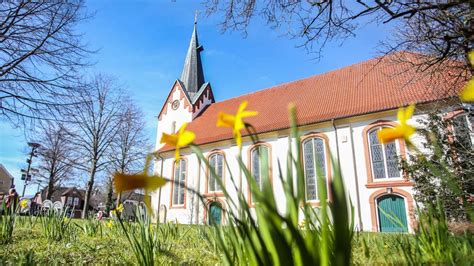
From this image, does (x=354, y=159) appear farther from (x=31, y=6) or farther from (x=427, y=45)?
(x=31, y=6)

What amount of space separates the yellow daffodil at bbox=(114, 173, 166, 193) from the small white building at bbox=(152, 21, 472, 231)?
28.2ft

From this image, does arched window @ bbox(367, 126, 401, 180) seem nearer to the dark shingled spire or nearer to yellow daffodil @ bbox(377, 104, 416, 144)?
yellow daffodil @ bbox(377, 104, 416, 144)

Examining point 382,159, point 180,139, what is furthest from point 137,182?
point 382,159

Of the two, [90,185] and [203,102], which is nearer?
[90,185]

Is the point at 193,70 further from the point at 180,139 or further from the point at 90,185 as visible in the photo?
the point at 180,139

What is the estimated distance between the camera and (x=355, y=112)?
15289 mm

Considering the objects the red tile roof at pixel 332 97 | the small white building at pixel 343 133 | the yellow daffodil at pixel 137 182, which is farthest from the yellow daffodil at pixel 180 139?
the red tile roof at pixel 332 97

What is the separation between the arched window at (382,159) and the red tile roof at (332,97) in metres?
1.71

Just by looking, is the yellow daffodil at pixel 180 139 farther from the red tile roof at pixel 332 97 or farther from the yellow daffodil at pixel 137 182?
the red tile roof at pixel 332 97

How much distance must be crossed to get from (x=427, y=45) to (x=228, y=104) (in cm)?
1862

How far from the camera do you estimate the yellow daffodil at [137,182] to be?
0.76 meters

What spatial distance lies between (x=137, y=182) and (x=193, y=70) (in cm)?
2920

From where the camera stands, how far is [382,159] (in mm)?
14414

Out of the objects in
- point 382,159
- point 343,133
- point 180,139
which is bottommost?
point 180,139
